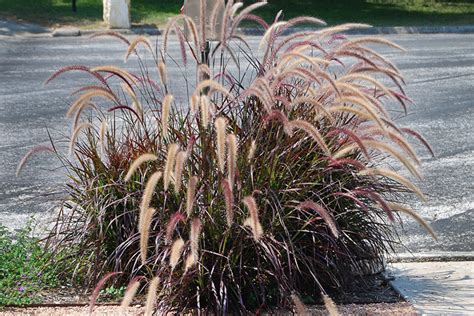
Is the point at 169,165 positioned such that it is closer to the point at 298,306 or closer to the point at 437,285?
the point at 298,306

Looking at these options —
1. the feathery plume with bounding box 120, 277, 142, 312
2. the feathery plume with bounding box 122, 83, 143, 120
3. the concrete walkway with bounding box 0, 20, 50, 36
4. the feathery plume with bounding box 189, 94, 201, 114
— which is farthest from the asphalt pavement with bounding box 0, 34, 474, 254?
the feathery plume with bounding box 120, 277, 142, 312

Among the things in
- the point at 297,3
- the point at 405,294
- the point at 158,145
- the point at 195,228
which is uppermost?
the point at 297,3

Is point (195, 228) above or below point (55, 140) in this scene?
below

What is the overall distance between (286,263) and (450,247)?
2.32 metres

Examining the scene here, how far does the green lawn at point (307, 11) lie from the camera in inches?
938

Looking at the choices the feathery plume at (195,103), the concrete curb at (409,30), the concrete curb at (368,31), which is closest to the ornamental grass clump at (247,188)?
the feathery plume at (195,103)

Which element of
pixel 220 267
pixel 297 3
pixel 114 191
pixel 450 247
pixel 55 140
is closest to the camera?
pixel 220 267

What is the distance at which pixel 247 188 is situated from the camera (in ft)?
16.8

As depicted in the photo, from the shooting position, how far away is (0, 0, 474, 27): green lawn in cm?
2381

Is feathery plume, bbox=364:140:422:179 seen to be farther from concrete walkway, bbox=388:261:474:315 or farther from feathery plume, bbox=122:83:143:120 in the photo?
feathery plume, bbox=122:83:143:120

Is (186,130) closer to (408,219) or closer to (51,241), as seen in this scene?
(51,241)

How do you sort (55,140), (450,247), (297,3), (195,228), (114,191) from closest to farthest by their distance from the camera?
(195,228), (114,191), (450,247), (55,140), (297,3)

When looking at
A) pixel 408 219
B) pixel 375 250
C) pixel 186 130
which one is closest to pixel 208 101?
pixel 186 130

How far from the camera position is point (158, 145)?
5430mm
